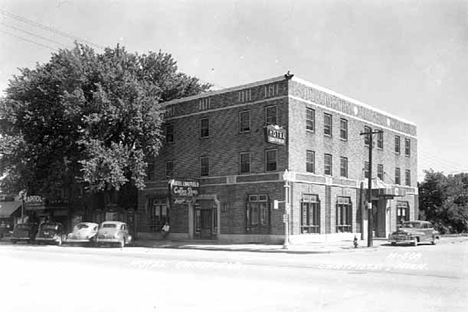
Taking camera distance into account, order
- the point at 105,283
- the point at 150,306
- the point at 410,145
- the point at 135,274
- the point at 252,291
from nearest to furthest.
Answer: the point at 150,306 < the point at 252,291 < the point at 105,283 < the point at 135,274 < the point at 410,145

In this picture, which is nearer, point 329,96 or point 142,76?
point 329,96

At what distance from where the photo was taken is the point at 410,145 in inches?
1960

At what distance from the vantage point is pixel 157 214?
140 feet

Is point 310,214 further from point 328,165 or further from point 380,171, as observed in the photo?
→ point 380,171

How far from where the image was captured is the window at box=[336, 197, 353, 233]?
38.4m

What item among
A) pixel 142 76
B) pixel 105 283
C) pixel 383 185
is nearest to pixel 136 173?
pixel 142 76

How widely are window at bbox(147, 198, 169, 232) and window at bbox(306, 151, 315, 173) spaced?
42.9 feet

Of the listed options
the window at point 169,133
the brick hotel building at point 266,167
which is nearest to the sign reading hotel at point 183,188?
the brick hotel building at point 266,167

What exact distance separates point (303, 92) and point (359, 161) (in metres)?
9.80

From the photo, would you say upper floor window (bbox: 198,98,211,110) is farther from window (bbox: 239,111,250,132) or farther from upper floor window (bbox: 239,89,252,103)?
window (bbox: 239,111,250,132)

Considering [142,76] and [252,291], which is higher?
[142,76]

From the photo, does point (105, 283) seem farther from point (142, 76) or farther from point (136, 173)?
point (142, 76)

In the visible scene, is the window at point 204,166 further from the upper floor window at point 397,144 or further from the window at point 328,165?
the upper floor window at point 397,144

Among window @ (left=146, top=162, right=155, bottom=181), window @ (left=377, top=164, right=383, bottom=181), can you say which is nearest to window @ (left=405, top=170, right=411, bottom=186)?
window @ (left=377, top=164, right=383, bottom=181)
